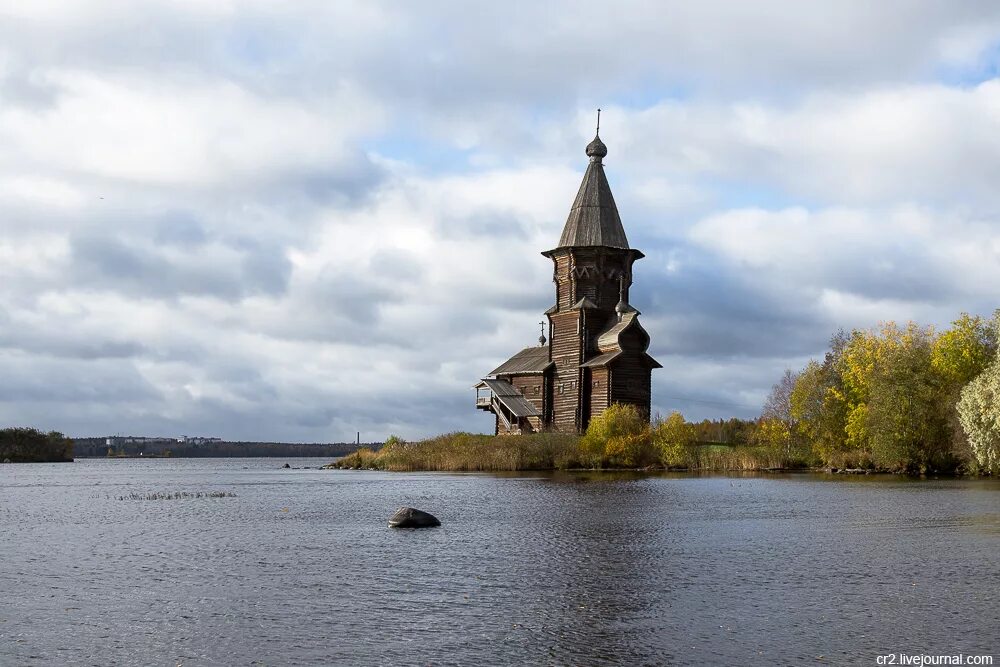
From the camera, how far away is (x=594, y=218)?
88.8 metres

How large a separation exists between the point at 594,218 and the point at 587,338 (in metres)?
10.4

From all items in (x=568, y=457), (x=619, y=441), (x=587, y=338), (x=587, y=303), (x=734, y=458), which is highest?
(x=587, y=303)

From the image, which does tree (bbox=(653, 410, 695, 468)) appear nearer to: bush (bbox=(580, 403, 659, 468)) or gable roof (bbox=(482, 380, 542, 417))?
bush (bbox=(580, 403, 659, 468))

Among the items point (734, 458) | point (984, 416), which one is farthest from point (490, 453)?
point (984, 416)

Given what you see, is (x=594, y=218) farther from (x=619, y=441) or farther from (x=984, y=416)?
(x=984, y=416)

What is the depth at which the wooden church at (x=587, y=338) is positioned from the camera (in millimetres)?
84188

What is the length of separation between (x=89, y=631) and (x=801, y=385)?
67416 mm

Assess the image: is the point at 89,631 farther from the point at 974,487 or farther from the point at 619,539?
the point at 974,487

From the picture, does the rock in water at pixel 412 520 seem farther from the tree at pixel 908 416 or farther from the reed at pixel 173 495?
the tree at pixel 908 416

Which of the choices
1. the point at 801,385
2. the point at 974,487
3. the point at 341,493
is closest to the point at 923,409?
the point at 801,385

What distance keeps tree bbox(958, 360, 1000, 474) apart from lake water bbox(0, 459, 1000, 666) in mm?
21316

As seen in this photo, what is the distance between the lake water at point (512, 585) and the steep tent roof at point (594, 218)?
156 ft

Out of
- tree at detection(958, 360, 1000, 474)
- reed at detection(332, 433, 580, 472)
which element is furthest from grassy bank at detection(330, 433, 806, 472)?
tree at detection(958, 360, 1000, 474)

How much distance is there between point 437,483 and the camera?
209ft
